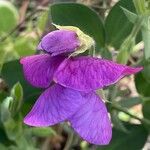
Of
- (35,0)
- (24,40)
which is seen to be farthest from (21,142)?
(35,0)

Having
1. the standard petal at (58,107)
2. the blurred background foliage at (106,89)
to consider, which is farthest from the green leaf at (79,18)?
the standard petal at (58,107)

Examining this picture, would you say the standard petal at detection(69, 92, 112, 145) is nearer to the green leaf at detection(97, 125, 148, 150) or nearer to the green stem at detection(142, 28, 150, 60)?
the green stem at detection(142, 28, 150, 60)

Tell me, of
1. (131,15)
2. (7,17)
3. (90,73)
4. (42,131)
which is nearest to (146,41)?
(131,15)

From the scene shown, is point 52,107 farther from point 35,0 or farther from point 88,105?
point 35,0

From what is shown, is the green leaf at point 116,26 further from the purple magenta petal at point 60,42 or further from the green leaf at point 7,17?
the green leaf at point 7,17

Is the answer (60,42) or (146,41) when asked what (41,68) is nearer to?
(60,42)
